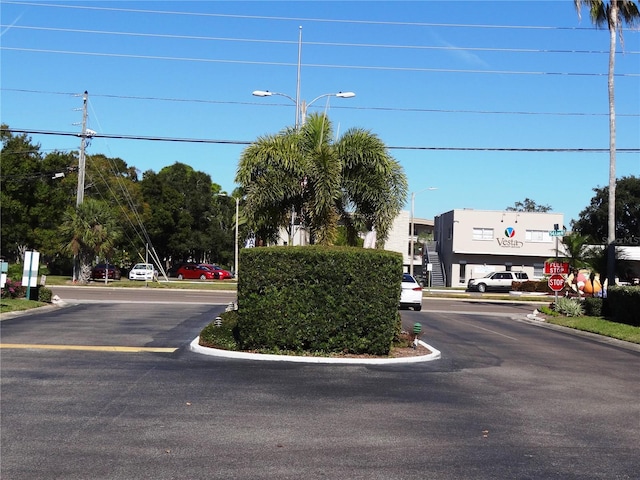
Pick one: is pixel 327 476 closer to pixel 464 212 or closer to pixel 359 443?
pixel 359 443

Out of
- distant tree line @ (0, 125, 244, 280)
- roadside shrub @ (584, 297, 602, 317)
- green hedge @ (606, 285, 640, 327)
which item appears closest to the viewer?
green hedge @ (606, 285, 640, 327)

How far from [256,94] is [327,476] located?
75.7 ft

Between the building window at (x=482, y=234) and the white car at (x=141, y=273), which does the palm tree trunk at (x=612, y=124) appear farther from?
the white car at (x=141, y=273)

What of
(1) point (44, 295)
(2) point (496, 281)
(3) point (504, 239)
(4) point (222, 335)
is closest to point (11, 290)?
(1) point (44, 295)

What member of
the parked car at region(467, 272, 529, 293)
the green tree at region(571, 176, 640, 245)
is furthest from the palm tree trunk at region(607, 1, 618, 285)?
the green tree at region(571, 176, 640, 245)

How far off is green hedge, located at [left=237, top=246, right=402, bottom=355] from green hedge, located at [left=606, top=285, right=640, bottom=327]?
523 inches

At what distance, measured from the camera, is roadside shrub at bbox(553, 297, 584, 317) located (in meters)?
26.5

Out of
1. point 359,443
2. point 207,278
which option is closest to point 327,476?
point 359,443

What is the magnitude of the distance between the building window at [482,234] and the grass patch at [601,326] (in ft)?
119

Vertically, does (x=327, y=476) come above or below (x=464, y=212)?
below

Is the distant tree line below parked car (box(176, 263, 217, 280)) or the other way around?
Result: the other way around

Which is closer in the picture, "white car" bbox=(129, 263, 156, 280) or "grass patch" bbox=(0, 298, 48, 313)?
"grass patch" bbox=(0, 298, 48, 313)

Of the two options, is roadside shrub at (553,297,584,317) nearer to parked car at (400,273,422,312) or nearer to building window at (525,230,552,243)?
parked car at (400,273,422,312)

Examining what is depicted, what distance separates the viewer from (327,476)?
19.7 ft
